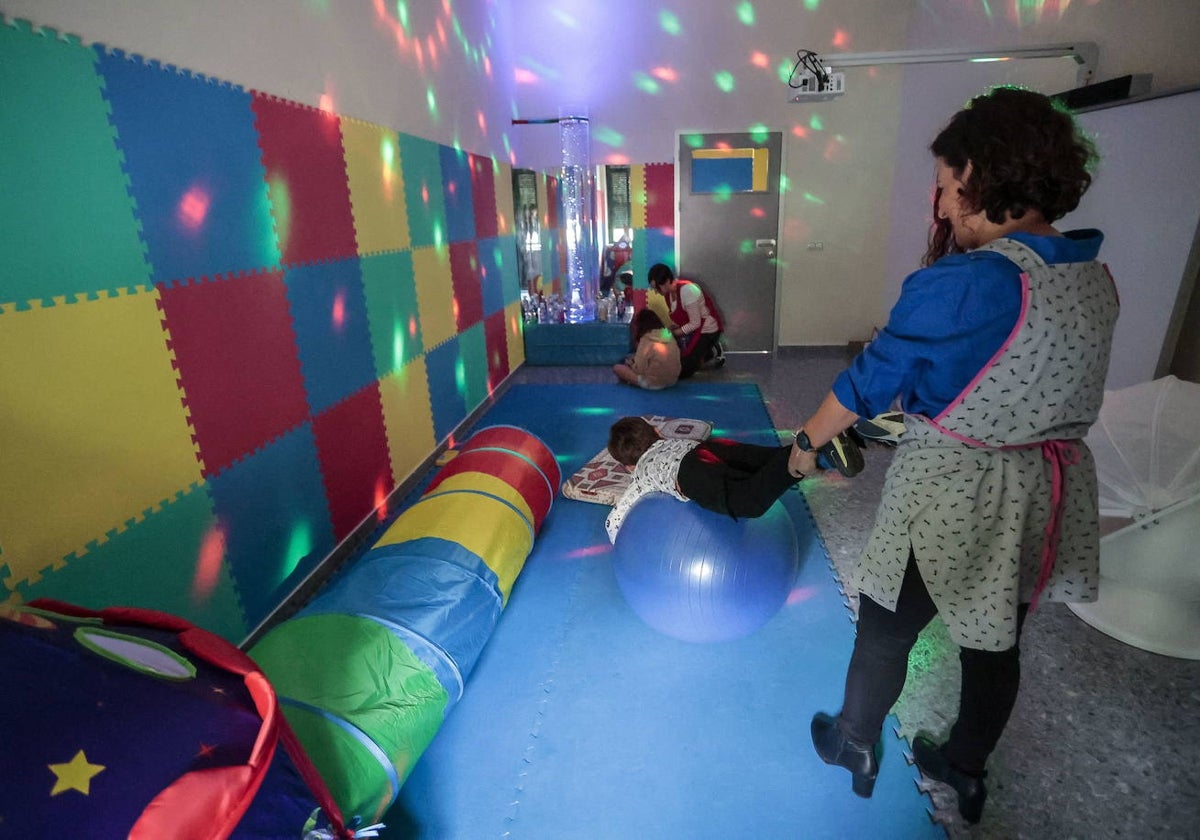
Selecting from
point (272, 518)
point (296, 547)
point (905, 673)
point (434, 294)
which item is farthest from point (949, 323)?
point (434, 294)

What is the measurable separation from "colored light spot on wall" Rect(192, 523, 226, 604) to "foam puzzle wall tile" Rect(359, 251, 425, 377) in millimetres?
1189

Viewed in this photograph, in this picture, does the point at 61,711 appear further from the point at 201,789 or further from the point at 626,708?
the point at 626,708

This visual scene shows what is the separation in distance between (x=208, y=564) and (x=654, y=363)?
132 inches

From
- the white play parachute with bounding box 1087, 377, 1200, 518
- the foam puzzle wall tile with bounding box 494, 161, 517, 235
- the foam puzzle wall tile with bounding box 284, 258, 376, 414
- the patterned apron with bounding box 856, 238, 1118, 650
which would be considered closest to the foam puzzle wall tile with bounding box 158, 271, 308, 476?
the foam puzzle wall tile with bounding box 284, 258, 376, 414

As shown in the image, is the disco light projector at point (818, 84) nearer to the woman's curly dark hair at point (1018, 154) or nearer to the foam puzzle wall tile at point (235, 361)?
the woman's curly dark hair at point (1018, 154)

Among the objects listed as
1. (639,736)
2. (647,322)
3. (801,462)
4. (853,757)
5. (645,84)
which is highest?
(645,84)

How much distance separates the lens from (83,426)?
1.50 m

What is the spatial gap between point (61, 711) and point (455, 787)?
1080mm

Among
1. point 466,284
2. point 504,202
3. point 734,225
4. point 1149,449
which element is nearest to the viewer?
point 1149,449

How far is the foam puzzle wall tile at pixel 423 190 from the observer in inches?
129

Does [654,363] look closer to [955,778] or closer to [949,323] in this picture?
[955,778]

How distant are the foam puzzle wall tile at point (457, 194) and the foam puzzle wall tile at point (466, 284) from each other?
0.07 m

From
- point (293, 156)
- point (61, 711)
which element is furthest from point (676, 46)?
point (61, 711)

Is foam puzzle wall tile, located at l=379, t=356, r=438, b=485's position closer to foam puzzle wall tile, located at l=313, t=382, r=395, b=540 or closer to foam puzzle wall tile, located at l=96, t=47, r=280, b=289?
foam puzzle wall tile, located at l=313, t=382, r=395, b=540
